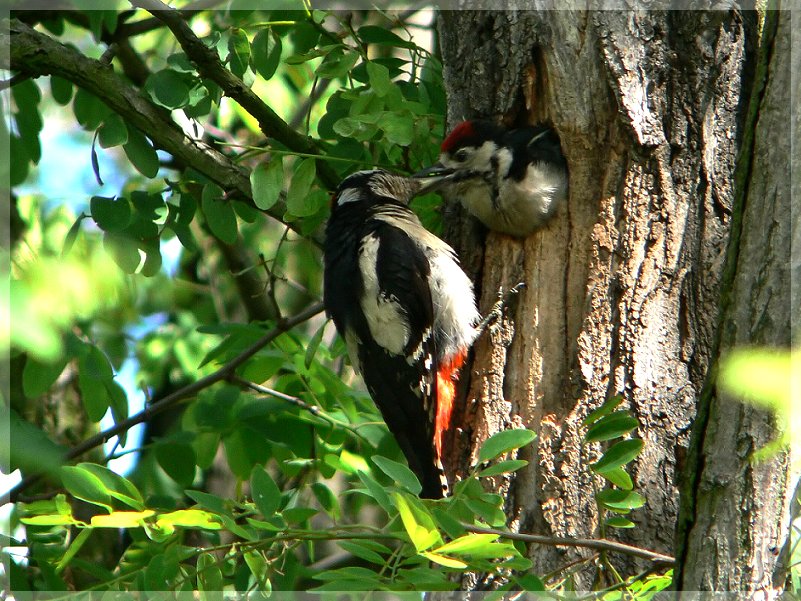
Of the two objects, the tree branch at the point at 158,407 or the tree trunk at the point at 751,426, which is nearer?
the tree trunk at the point at 751,426

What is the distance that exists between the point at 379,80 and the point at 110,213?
39.3 inches

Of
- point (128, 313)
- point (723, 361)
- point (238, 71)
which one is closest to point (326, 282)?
point (238, 71)

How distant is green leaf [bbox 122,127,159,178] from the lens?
127 inches

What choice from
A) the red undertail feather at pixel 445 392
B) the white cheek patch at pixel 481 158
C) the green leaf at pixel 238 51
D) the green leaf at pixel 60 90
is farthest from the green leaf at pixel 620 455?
the green leaf at pixel 60 90

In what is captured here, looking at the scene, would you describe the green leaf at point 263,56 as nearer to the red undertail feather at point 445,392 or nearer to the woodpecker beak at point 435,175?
the woodpecker beak at point 435,175

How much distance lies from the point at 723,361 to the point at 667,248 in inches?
44.2

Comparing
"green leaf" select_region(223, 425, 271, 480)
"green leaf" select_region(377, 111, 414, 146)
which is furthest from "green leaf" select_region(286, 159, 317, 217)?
"green leaf" select_region(223, 425, 271, 480)

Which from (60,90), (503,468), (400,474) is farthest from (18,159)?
(503,468)

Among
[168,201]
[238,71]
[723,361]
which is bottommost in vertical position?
[723,361]

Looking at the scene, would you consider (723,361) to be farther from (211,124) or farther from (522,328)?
(211,124)

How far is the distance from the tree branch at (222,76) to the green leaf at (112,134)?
0.36m

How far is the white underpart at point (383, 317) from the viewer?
11.5 ft

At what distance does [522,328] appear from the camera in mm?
2879

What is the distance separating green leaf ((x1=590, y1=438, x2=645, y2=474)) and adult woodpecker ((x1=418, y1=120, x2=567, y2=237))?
1107 millimetres
